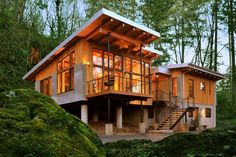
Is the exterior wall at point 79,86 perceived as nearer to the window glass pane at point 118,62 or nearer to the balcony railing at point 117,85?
→ the balcony railing at point 117,85

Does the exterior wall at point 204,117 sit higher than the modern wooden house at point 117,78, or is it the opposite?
the modern wooden house at point 117,78

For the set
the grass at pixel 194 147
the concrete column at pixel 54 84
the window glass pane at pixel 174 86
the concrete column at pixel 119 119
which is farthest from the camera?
the window glass pane at pixel 174 86

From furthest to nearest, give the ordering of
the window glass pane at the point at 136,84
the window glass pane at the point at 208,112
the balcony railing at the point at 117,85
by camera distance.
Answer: the window glass pane at the point at 208,112 → the window glass pane at the point at 136,84 → the balcony railing at the point at 117,85

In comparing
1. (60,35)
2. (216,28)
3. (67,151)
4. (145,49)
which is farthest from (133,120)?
(67,151)

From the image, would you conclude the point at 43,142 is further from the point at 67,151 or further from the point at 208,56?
the point at 208,56

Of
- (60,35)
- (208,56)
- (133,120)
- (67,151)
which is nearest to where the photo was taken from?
(67,151)

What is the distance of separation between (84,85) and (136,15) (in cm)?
1669

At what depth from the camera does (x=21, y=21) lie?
28.5m

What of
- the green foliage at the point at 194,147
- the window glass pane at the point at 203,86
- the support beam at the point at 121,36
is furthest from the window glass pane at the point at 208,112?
the green foliage at the point at 194,147

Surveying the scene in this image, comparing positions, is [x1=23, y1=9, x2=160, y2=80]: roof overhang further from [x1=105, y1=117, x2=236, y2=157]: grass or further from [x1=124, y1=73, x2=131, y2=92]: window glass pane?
[x1=105, y1=117, x2=236, y2=157]: grass

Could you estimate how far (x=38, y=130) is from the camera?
101 inches

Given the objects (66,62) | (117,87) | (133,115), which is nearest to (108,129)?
(117,87)

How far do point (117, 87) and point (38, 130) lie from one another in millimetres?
15065

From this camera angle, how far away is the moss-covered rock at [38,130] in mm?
2332
